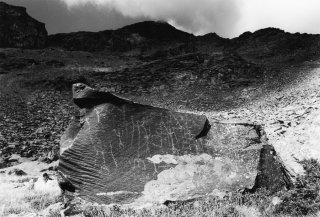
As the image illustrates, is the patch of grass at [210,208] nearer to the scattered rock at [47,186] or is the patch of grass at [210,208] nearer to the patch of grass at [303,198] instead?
the patch of grass at [303,198]

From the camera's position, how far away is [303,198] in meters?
7.39

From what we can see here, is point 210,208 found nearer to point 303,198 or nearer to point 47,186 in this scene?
point 303,198

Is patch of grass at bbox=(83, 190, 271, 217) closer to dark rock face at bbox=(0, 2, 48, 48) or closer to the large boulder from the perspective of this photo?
the large boulder

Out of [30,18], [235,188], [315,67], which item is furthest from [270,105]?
[30,18]

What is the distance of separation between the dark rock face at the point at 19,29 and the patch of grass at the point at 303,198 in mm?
50933

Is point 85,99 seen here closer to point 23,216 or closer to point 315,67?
point 23,216

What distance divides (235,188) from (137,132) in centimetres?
277

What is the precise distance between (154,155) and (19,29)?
50.5 metres

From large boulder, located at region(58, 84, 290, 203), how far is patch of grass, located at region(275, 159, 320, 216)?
23.4 inches

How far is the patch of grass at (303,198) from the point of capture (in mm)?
7012

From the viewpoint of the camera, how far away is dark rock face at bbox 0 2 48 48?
53.7 metres

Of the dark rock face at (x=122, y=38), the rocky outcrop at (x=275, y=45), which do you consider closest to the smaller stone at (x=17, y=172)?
the rocky outcrop at (x=275, y=45)

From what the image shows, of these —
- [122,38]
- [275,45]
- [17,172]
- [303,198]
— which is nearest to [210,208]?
[303,198]

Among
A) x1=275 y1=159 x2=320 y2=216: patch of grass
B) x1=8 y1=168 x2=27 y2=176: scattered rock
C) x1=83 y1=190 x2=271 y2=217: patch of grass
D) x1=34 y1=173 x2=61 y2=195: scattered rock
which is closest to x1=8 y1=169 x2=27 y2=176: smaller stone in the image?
x1=8 y1=168 x2=27 y2=176: scattered rock
